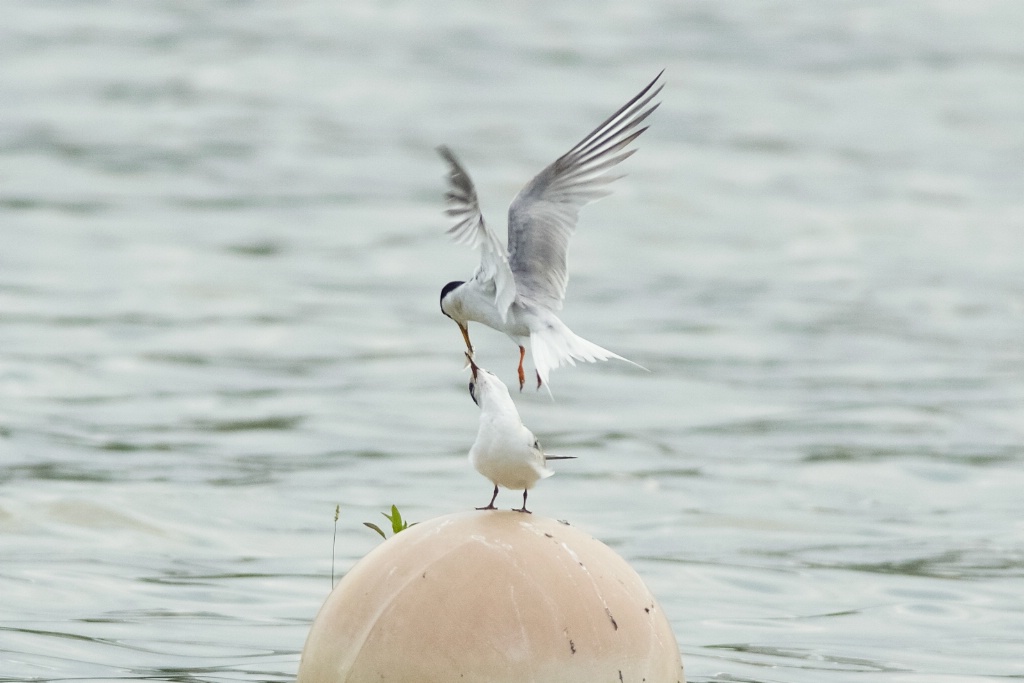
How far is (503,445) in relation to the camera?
701 cm

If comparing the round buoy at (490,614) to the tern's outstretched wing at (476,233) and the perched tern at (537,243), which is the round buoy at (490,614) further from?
the tern's outstretched wing at (476,233)

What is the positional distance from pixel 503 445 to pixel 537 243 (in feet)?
6.54

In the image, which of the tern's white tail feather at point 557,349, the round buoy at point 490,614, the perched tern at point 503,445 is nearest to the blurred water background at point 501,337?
the tern's white tail feather at point 557,349

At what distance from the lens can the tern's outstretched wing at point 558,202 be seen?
343 inches

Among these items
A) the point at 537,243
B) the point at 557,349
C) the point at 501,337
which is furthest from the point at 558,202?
the point at 501,337

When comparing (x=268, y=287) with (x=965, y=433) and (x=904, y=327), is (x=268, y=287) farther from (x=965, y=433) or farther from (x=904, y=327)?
(x=965, y=433)

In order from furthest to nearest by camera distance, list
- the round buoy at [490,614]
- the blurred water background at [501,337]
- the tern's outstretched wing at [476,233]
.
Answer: the blurred water background at [501,337], the tern's outstretched wing at [476,233], the round buoy at [490,614]

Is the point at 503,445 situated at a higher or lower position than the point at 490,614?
higher

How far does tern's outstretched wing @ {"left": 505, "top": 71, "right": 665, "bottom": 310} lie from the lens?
8.71m

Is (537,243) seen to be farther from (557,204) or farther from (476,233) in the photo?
(476,233)

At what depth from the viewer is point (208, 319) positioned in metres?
23.1

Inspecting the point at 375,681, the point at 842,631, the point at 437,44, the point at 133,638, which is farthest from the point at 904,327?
the point at 437,44

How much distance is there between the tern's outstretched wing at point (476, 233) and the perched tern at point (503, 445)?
0.85 metres

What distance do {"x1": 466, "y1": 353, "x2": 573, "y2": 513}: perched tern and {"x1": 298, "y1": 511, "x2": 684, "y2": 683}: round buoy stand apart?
0.54 ft
